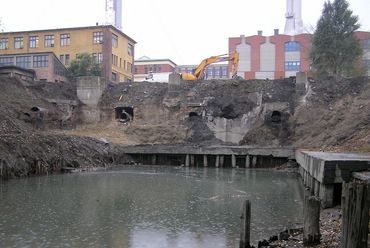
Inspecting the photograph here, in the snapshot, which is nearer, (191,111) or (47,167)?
(47,167)

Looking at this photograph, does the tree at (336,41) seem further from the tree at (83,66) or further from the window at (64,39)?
the window at (64,39)

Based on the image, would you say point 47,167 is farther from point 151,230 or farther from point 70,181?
point 151,230

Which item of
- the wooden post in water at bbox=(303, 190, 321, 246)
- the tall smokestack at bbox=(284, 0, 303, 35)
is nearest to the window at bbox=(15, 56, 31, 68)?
the wooden post in water at bbox=(303, 190, 321, 246)

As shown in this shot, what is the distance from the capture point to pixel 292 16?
86.6 meters

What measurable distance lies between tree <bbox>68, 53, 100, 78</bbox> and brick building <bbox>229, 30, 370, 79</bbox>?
89.9 feet

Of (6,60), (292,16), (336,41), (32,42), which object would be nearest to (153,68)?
(32,42)

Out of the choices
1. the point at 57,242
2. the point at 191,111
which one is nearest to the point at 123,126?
the point at 191,111

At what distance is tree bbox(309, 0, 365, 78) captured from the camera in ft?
140

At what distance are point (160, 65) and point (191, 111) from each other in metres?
49.1

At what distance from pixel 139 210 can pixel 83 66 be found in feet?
149

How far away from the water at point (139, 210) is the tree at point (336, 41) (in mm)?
25848

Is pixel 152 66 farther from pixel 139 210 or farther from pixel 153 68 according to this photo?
pixel 139 210

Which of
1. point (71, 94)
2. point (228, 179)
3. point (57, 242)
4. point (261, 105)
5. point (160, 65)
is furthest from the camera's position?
point (160, 65)

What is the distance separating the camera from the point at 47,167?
22.0m
